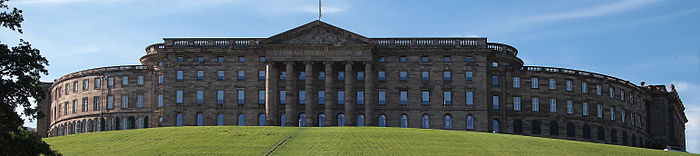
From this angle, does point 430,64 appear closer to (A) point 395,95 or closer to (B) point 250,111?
(A) point 395,95

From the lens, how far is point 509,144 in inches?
3679

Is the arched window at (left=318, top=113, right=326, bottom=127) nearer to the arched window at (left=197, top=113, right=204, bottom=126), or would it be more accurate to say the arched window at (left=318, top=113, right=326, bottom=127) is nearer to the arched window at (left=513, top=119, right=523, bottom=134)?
the arched window at (left=197, top=113, right=204, bottom=126)

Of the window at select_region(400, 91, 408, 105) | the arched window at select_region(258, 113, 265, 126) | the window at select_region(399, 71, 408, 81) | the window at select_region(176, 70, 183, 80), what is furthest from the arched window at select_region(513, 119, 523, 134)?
the window at select_region(176, 70, 183, 80)

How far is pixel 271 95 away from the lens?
121 m

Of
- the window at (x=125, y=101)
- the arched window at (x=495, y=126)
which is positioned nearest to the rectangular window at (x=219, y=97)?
the window at (x=125, y=101)

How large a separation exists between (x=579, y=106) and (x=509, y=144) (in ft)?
130

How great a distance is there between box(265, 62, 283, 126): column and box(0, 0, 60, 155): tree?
62541 millimetres

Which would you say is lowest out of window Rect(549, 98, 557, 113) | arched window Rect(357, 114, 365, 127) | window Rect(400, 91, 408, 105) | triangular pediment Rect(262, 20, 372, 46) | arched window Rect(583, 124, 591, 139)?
arched window Rect(583, 124, 591, 139)

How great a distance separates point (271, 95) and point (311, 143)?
31155mm

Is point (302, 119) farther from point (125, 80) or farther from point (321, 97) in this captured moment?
point (125, 80)

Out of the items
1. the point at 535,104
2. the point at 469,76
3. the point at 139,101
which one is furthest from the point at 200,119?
the point at 535,104

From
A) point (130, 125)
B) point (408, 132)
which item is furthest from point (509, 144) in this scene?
point (130, 125)

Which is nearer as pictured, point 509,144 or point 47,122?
point 509,144

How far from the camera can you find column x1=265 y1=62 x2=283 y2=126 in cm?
12006
